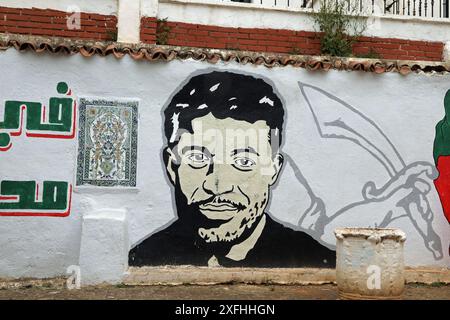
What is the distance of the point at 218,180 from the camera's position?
268 inches

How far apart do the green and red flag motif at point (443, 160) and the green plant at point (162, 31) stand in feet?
14.2

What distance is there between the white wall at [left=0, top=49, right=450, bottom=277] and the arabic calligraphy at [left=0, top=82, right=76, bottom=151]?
0.30ft

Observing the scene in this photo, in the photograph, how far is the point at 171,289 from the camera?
20.7 ft

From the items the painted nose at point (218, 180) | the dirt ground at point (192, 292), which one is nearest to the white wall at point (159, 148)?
the dirt ground at point (192, 292)

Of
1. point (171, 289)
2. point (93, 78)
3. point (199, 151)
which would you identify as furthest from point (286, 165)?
point (93, 78)

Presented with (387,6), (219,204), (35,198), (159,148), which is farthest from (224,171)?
(387,6)

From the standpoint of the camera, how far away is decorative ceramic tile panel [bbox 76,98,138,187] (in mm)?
6598

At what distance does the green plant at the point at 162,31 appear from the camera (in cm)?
784

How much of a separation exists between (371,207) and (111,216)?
359 cm

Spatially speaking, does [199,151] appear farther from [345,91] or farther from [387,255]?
[387,255]

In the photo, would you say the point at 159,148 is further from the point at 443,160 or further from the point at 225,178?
the point at 443,160

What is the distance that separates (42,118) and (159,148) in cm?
156

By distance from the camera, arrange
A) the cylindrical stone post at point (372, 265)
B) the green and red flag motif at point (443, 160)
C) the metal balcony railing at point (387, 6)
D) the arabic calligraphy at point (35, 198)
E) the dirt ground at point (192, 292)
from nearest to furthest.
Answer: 1. the cylindrical stone post at point (372, 265)
2. the dirt ground at point (192, 292)
3. the arabic calligraphy at point (35, 198)
4. the green and red flag motif at point (443, 160)
5. the metal balcony railing at point (387, 6)

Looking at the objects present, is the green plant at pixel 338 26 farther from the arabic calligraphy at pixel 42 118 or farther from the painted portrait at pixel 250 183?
the arabic calligraphy at pixel 42 118
